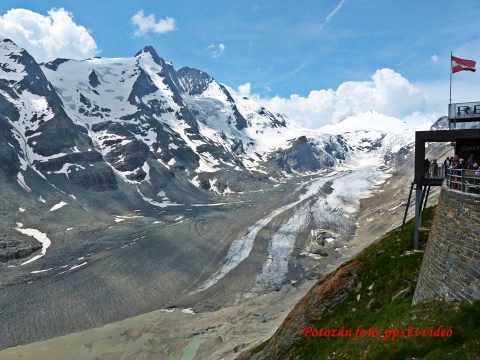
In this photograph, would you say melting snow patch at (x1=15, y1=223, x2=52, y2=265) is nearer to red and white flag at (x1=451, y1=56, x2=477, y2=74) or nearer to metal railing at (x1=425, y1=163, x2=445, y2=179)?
metal railing at (x1=425, y1=163, x2=445, y2=179)

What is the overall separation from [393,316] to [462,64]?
16438 mm

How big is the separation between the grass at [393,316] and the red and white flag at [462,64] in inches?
495

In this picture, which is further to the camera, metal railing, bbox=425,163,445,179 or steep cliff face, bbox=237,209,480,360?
metal railing, bbox=425,163,445,179

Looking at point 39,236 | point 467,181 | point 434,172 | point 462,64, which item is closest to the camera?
point 467,181

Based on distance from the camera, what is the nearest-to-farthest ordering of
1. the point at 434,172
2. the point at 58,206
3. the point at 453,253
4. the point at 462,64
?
1. the point at 453,253
2. the point at 462,64
3. the point at 434,172
4. the point at 58,206

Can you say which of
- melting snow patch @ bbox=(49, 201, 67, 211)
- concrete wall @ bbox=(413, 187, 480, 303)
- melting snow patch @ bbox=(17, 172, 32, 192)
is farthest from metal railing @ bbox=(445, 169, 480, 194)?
melting snow patch @ bbox=(17, 172, 32, 192)

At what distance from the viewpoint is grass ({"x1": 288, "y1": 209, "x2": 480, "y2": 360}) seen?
54.8ft

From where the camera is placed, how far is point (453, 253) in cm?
2016

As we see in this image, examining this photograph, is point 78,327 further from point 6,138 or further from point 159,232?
point 6,138

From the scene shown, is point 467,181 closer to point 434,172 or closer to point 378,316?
point 378,316

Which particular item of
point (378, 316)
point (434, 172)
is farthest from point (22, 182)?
point (378, 316)

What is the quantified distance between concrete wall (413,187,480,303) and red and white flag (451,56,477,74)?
9694 mm

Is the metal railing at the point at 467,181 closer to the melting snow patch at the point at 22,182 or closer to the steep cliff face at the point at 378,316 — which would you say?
the steep cliff face at the point at 378,316

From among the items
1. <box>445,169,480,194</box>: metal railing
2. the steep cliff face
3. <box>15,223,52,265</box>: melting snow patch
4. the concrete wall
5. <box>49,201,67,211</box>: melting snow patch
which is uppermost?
<box>445,169,480,194</box>: metal railing
